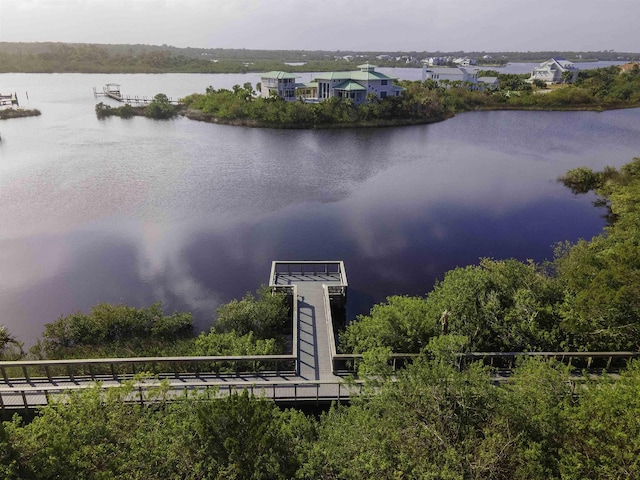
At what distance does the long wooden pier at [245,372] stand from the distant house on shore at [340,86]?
2410 inches

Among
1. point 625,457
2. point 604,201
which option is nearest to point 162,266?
point 625,457

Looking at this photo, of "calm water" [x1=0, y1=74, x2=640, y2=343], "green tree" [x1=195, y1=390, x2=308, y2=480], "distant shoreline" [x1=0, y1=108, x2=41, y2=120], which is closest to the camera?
"green tree" [x1=195, y1=390, x2=308, y2=480]

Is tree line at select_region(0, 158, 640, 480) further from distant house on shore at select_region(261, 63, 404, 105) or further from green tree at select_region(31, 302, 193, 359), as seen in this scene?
distant house on shore at select_region(261, 63, 404, 105)

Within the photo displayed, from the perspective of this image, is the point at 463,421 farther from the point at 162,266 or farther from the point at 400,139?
the point at 400,139

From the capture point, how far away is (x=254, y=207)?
119 ft

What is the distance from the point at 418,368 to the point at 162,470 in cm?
667

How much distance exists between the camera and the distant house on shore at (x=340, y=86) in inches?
2891

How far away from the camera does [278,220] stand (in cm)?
3388

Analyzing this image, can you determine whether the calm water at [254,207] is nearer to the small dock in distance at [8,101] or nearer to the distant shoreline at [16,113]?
the distant shoreline at [16,113]

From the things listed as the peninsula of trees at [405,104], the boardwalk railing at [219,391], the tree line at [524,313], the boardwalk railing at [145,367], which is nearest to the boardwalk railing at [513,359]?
the tree line at [524,313]

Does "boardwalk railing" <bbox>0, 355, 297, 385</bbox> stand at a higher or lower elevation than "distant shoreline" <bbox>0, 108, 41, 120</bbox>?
lower

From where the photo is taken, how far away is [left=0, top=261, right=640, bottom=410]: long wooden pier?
14602 mm

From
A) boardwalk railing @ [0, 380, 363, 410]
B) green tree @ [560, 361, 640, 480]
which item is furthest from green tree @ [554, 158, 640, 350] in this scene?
boardwalk railing @ [0, 380, 363, 410]

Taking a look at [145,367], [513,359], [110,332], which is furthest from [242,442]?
[110,332]
